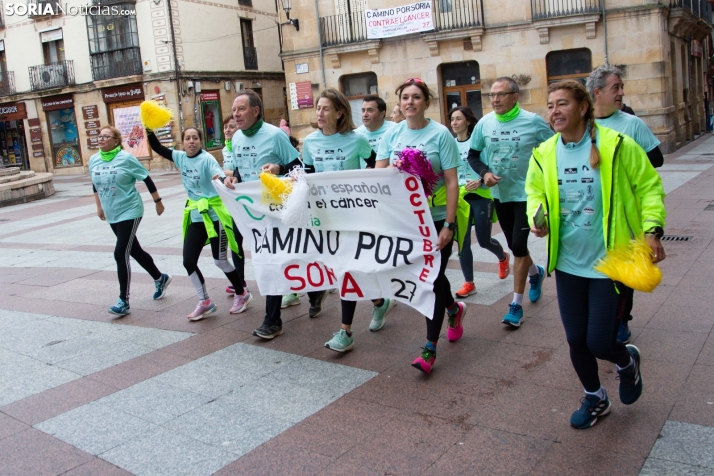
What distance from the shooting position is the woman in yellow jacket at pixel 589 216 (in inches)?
135

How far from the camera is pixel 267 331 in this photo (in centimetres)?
565

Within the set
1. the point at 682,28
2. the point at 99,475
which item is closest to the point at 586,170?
the point at 99,475

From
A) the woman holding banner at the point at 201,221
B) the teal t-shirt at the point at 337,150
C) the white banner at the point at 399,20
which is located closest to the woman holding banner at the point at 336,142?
the teal t-shirt at the point at 337,150

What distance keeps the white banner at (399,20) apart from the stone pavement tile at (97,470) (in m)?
20.6

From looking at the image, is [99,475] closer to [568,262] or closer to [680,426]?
[568,262]

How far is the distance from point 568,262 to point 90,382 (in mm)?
3368

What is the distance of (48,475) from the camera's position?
3.68 m

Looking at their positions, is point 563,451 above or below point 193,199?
below

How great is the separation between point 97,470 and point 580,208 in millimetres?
2782

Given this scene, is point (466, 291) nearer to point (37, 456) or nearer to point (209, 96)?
point (37, 456)

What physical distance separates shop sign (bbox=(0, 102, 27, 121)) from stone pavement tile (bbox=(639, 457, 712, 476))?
3712 cm

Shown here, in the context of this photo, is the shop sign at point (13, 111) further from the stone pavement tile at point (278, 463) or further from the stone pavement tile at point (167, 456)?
the stone pavement tile at point (278, 463)

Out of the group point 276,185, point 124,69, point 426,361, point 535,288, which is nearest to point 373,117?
point 276,185

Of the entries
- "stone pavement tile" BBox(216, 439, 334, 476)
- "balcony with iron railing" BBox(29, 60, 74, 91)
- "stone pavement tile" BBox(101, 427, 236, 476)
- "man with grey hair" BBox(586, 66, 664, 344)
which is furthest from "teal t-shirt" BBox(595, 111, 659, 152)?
"balcony with iron railing" BBox(29, 60, 74, 91)
